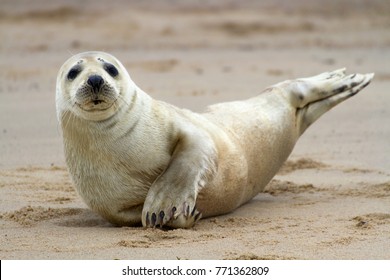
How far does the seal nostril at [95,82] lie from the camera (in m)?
5.02

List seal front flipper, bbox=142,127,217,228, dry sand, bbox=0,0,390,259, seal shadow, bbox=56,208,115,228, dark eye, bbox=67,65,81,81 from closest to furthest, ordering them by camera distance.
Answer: dry sand, bbox=0,0,390,259 < seal front flipper, bbox=142,127,217,228 < dark eye, bbox=67,65,81,81 < seal shadow, bbox=56,208,115,228

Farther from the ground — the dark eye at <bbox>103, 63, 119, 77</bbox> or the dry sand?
the dark eye at <bbox>103, 63, 119, 77</bbox>

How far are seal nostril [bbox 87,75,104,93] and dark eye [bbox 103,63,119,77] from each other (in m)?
0.27

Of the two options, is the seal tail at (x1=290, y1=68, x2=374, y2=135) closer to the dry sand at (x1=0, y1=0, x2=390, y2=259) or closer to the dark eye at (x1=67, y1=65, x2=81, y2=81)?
the dry sand at (x1=0, y1=0, x2=390, y2=259)

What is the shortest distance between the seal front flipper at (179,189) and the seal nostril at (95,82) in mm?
606

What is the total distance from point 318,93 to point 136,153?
188cm

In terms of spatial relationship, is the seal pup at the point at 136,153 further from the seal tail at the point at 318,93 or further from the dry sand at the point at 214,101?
the seal tail at the point at 318,93

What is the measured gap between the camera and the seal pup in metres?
5.19

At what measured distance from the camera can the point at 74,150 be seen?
5.38m

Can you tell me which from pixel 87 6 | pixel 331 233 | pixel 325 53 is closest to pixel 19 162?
pixel 331 233

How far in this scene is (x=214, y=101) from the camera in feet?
34.0

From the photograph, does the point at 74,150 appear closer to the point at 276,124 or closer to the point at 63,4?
the point at 276,124

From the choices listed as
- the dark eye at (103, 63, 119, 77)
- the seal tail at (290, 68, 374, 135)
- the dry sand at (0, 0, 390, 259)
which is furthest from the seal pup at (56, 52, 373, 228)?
the seal tail at (290, 68, 374, 135)

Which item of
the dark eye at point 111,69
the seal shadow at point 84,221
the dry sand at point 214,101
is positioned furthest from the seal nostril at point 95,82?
the seal shadow at point 84,221
